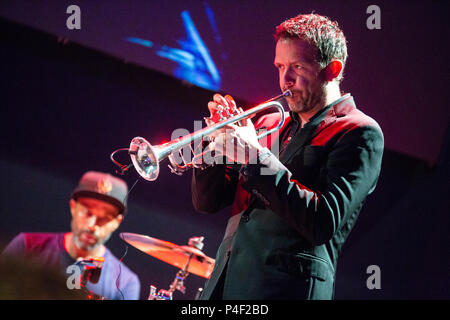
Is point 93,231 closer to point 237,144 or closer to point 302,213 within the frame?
point 237,144

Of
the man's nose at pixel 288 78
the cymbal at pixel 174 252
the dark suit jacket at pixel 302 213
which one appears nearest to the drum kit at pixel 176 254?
the cymbal at pixel 174 252

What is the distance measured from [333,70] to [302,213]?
72cm

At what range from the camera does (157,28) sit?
3.48 m

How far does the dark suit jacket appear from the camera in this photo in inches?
55.9

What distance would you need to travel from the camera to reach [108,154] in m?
3.54

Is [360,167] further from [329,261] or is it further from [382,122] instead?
[382,122]

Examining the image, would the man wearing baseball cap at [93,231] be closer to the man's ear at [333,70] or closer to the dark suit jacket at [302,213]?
Answer: the dark suit jacket at [302,213]

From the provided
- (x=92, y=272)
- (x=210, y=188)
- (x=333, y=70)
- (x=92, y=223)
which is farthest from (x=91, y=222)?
(x=333, y=70)

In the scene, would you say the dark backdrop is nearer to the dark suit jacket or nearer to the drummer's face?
the drummer's face

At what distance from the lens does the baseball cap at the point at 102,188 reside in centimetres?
343

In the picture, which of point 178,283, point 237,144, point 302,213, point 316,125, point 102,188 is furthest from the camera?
point 102,188

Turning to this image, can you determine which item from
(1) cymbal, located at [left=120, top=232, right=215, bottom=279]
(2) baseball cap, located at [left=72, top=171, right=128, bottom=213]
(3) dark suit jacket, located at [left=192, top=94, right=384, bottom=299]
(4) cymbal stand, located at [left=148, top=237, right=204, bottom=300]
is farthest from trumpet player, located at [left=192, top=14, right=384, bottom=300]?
(2) baseball cap, located at [left=72, top=171, right=128, bottom=213]
